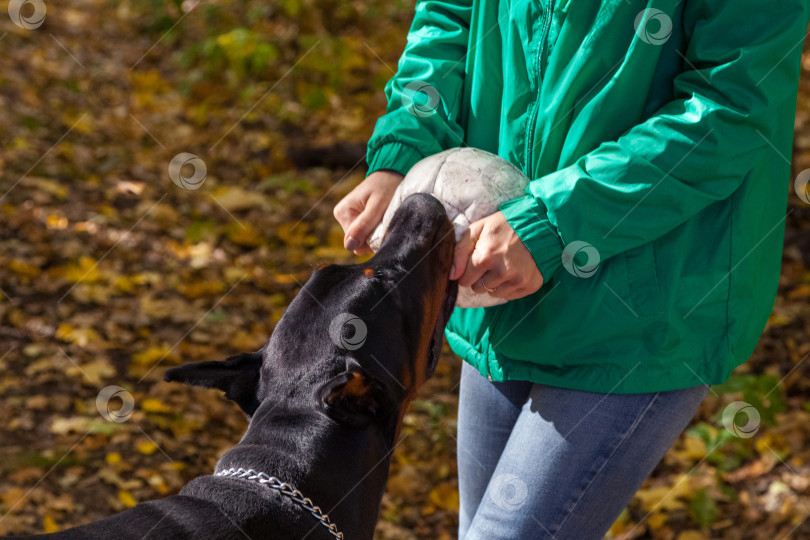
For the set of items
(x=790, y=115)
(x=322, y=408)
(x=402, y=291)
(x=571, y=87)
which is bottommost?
(x=322, y=408)

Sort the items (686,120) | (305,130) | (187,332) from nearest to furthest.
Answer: (686,120) → (187,332) → (305,130)

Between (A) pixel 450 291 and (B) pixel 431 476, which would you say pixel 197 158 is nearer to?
(B) pixel 431 476

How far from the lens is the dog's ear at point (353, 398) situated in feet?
6.88

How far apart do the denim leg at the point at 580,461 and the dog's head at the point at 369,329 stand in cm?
42

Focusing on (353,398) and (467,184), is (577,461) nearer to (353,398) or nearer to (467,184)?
(353,398)

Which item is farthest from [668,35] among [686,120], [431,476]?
[431,476]

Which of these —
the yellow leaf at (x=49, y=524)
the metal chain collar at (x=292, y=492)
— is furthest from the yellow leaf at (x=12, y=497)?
the metal chain collar at (x=292, y=492)

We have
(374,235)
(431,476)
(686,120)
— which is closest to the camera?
(686,120)

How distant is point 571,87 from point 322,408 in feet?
3.72

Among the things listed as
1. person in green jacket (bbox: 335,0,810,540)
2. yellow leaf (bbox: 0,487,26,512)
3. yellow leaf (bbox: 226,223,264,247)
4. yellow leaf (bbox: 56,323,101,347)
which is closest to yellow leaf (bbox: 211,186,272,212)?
yellow leaf (bbox: 226,223,264,247)

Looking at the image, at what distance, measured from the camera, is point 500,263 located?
2.09 metres

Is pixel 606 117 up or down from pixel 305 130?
up

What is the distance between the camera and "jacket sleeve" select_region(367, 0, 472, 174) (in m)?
2.46

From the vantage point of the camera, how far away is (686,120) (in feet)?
6.32
